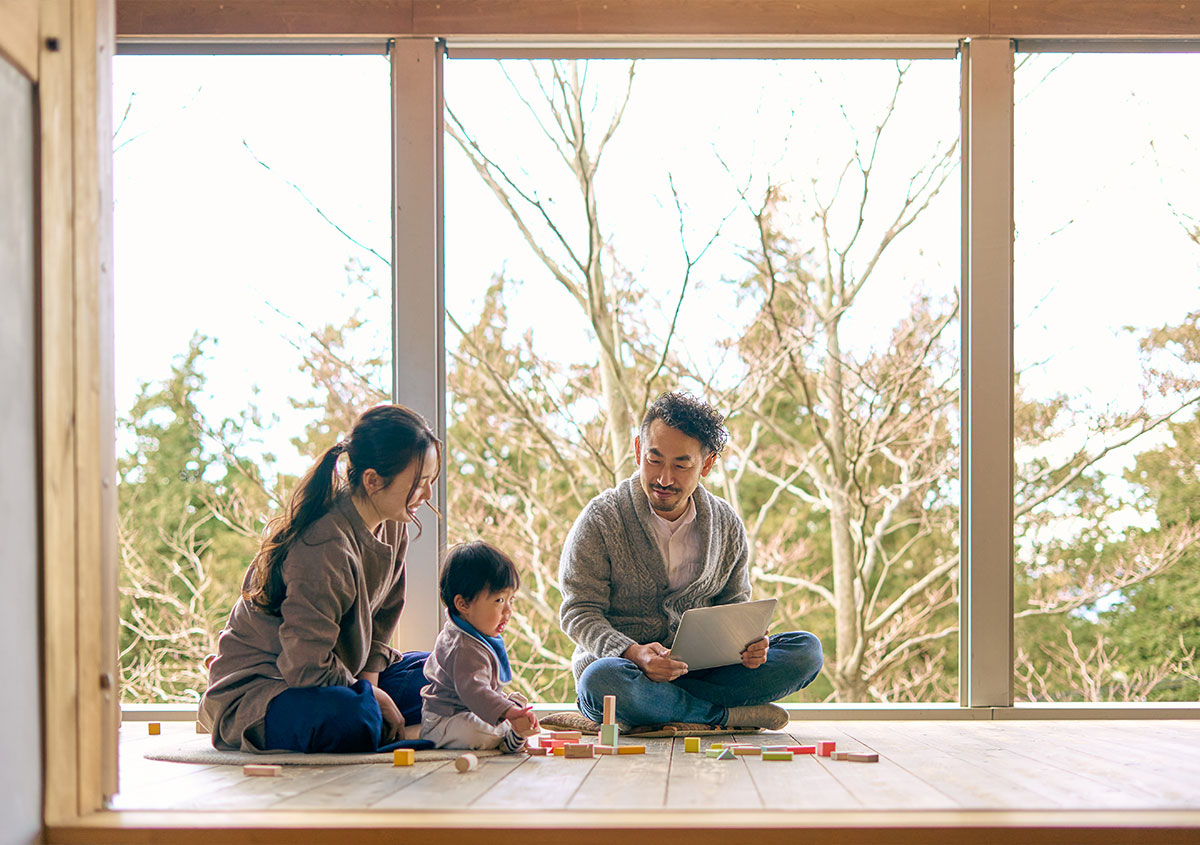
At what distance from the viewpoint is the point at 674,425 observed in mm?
2602

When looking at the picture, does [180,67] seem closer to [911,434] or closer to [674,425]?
[674,425]

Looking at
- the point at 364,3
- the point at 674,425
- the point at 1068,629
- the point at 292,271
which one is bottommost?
the point at 1068,629

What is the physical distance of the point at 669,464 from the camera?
8.58ft

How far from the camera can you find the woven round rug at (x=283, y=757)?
6.81ft

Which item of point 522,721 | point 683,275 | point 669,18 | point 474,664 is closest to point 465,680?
point 474,664

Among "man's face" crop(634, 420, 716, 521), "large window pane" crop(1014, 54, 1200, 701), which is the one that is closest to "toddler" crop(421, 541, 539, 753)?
"man's face" crop(634, 420, 716, 521)

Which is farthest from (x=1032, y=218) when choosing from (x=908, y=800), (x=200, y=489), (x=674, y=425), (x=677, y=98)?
(x=200, y=489)

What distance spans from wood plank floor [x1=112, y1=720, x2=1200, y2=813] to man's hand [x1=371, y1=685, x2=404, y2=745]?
0.84ft

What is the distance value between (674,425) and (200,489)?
219cm

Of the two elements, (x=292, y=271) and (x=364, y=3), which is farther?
(x=292, y=271)

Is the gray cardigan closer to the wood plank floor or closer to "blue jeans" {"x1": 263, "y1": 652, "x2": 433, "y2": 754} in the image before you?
the wood plank floor

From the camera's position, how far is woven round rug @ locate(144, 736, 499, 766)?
2074mm

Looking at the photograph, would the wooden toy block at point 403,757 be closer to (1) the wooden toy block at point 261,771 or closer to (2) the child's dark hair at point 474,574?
(1) the wooden toy block at point 261,771

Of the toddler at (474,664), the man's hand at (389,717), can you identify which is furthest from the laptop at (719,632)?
the man's hand at (389,717)
